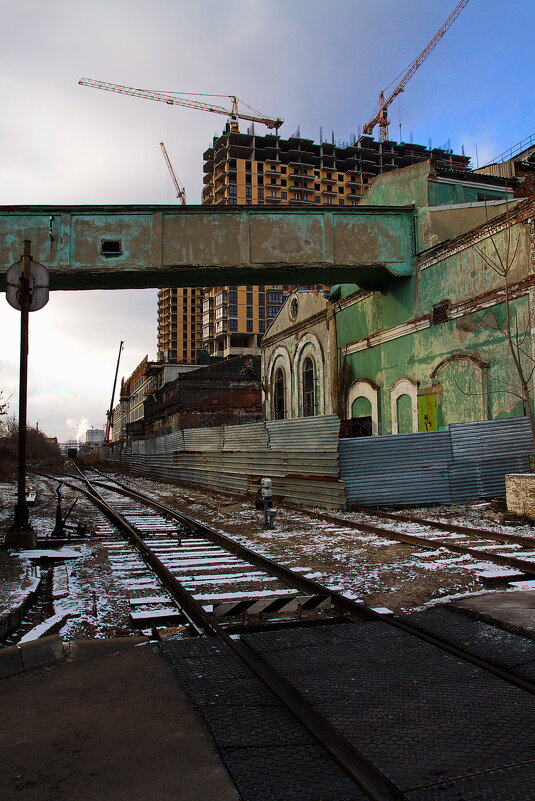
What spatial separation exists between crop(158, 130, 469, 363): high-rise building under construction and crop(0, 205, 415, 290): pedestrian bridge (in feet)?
248

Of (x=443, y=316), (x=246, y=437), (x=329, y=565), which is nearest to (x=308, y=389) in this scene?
(x=246, y=437)

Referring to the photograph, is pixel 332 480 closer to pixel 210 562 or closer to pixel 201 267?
pixel 210 562

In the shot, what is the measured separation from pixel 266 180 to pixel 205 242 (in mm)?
90166

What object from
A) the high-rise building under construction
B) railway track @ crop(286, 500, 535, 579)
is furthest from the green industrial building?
the high-rise building under construction

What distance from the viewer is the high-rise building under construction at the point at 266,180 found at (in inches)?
3885

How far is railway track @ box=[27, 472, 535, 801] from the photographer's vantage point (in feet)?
9.36

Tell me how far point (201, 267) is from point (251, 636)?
601 inches

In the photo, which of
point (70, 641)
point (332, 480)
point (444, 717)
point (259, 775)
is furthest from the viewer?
point (332, 480)

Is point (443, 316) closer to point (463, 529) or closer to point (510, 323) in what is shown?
point (510, 323)

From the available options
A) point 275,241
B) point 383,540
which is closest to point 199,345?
point 275,241

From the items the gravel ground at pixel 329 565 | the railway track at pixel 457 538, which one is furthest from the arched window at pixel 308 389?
the railway track at pixel 457 538

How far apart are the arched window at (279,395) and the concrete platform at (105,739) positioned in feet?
80.2

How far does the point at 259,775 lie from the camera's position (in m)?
2.51

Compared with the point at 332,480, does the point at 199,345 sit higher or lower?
higher
